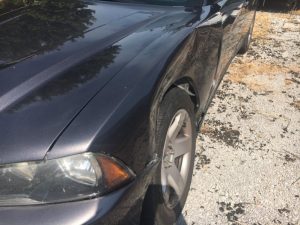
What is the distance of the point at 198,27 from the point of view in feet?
8.45

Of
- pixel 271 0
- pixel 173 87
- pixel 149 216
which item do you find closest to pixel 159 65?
pixel 173 87

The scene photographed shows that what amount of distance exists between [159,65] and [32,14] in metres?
1.21

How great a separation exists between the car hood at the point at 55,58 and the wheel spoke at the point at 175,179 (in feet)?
2.38

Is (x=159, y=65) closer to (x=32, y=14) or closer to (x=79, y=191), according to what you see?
(x=79, y=191)

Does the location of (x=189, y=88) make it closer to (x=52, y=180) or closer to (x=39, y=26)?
(x=39, y=26)

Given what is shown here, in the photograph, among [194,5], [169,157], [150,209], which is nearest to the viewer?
[150,209]

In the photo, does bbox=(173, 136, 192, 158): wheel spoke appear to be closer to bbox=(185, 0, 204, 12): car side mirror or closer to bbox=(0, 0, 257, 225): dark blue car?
bbox=(0, 0, 257, 225): dark blue car

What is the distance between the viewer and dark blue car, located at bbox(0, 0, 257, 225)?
1508 mm

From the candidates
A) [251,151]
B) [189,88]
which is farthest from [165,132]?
[251,151]

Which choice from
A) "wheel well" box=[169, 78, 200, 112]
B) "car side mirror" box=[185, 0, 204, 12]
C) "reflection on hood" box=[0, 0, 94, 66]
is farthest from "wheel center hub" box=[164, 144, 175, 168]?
"car side mirror" box=[185, 0, 204, 12]

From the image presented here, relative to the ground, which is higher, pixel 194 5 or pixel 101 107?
pixel 194 5

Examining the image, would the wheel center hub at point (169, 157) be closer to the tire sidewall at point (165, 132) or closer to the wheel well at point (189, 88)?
the tire sidewall at point (165, 132)

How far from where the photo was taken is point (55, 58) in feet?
6.64

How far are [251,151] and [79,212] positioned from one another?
2.12m
